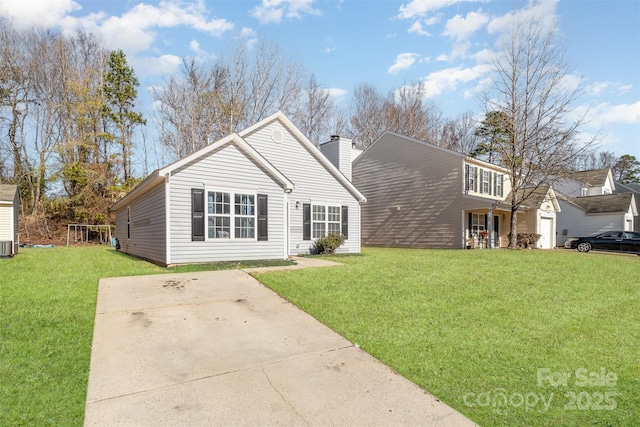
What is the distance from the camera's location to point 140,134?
1136 inches

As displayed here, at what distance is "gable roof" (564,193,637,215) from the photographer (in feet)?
81.3

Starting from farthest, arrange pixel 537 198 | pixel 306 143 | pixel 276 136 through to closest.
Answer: pixel 537 198
pixel 306 143
pixel 276 136

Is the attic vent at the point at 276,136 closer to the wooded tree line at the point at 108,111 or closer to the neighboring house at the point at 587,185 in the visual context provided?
the wooded tree line at the point at 108,111

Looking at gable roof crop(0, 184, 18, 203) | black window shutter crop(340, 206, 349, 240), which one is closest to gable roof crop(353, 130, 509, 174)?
black window shutter crop(340, 206, 349, 240)

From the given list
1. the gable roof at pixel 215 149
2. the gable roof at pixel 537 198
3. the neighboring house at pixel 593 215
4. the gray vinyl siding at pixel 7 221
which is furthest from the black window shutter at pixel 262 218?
the neighboring house at pixel 593 215

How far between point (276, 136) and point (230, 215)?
502 cm

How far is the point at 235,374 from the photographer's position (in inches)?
144

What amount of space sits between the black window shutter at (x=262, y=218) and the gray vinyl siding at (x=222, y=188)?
178 mm

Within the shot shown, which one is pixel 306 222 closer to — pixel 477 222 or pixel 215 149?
pixel 215 149

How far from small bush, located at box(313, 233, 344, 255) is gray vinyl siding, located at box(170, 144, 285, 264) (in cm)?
289

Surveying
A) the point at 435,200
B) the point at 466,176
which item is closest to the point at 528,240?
the point at 466,176

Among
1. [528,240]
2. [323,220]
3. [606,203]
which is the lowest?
[528,240]

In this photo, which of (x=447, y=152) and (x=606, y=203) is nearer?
(x=447, y=152)

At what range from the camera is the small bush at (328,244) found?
14555 mm
